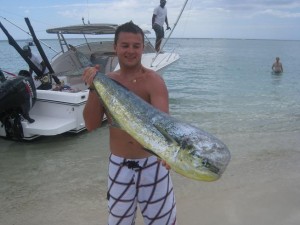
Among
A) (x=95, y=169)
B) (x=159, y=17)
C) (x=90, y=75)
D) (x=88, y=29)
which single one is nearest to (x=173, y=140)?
(x=90, y=75)

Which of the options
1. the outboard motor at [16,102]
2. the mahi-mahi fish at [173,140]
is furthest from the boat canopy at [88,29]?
the mahi-mahi fish at [173,140]

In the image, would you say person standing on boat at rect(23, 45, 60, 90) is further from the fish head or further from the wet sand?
the fish head

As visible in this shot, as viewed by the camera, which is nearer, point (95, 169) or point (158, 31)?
point (95, 169)

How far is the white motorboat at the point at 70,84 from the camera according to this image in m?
7.29

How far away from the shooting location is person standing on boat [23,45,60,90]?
328 inches

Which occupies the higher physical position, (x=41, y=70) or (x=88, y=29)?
(x=88, y=29)

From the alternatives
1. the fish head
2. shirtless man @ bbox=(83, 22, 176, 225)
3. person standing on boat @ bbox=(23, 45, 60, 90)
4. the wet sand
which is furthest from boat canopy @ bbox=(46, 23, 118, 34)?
the fish head

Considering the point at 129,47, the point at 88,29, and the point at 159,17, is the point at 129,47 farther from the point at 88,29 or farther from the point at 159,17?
the point at 159,17

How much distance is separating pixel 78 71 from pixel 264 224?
8138 millimetres

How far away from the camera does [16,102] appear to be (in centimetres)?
694

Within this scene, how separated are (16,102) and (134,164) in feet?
16.9

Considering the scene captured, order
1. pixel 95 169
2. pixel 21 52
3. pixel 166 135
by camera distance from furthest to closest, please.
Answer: pixel 21 52, pixel 95 169, pixel 166 135

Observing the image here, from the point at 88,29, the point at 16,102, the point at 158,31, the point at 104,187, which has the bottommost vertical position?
the point at 104,187

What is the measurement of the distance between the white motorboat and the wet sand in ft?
1.41
